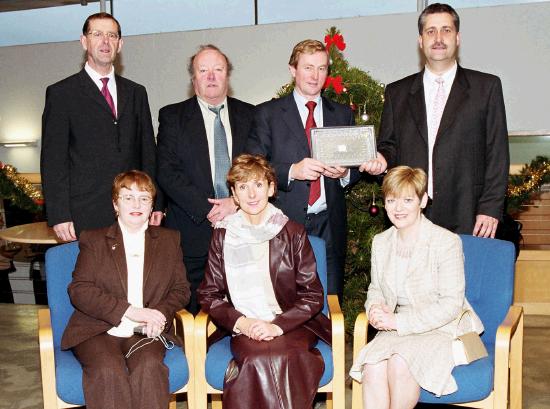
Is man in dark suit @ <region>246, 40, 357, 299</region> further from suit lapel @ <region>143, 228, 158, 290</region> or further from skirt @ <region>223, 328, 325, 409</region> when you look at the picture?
skirt @ <region>223, 328, 325, 409</region>

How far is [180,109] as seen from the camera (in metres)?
4.10

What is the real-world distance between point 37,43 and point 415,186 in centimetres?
561

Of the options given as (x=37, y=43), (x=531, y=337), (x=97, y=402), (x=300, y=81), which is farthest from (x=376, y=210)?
(x=37, y=43)

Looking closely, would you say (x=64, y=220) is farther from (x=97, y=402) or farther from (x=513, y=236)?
(x=513, y=236)

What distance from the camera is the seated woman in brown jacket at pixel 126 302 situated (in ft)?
9.99

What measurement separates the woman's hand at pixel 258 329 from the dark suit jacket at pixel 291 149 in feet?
2.50

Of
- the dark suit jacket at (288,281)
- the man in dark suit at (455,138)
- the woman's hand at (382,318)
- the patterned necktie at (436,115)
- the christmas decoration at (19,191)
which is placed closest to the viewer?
the woman's hand at (382,318)

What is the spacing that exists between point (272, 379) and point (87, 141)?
1765 mm

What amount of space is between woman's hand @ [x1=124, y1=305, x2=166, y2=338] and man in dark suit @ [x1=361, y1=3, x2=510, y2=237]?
1.32 meters

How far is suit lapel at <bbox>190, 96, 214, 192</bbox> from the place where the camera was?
13.1ft

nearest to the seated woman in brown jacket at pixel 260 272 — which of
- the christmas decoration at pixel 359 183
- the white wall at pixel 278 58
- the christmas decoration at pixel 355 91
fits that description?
the christmas decoration at pixel 359 183

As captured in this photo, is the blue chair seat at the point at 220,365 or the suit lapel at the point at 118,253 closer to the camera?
the blue chair seat at the point at 220,365

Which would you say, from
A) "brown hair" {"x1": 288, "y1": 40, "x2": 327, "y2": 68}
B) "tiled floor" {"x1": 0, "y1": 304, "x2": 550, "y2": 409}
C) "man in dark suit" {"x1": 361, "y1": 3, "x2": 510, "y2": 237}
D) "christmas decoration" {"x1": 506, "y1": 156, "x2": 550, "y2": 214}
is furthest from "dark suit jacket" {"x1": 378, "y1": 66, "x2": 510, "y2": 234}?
"christmas decoration" {"x1": 506, "y1": 156, "x2": 550, "y2": 214}

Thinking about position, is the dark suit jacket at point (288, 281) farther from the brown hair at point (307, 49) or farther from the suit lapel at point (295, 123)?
the brown hair at point (307, 49)
